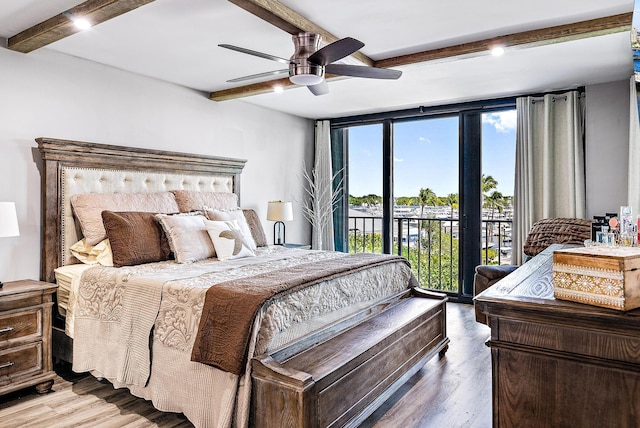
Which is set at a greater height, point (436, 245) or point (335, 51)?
point (335, 51)

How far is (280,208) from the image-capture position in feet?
16.6

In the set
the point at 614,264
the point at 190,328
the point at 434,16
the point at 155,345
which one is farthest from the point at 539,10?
the point at 155,345

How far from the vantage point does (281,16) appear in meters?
2.50

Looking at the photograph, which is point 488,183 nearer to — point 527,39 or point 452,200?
point 452,200

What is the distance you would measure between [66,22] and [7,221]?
4.23 ft

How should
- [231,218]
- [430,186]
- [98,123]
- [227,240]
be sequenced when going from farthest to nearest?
[430,186] → [231,218] → [98,123] → [227,240]

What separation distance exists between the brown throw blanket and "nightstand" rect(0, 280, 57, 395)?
4.40 feet

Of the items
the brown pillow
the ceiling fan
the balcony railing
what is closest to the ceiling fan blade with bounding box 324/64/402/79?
the ceiling fan

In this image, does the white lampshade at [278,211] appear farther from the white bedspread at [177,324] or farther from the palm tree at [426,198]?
the white bedspread at [177,324]

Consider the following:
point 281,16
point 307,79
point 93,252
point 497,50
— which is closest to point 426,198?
point 497,50

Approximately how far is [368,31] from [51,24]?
2.07 meters

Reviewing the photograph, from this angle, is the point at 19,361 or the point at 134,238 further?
the point at 134,238

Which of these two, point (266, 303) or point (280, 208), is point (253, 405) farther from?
point (280, 208)

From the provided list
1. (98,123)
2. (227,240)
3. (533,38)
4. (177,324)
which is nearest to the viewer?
(177,324)
